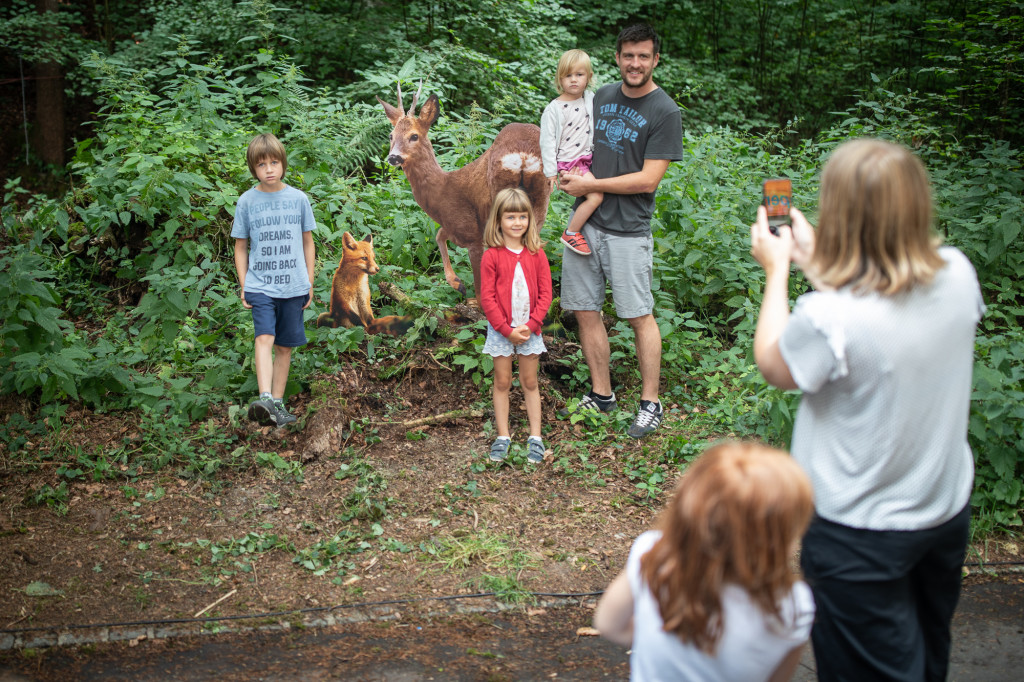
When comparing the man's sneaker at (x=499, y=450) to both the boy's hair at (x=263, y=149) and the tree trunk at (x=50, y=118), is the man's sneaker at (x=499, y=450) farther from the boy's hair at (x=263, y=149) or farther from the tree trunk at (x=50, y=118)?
the tree trunk at (x=50, y=118)

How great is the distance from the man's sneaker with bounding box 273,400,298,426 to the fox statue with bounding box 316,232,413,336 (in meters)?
0.96

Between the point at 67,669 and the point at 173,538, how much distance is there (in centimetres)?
102

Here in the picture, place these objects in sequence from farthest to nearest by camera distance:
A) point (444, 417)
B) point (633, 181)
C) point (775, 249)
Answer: point (444, 417) < point (633, 181) < point (775, 249)

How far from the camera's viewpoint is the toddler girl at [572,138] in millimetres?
5184

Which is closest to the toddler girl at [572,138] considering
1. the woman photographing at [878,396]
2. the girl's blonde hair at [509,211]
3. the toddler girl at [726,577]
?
the girl's blonde hair at [509,211]

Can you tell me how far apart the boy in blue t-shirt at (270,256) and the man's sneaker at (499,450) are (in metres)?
1.33

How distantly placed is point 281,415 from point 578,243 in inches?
86.9

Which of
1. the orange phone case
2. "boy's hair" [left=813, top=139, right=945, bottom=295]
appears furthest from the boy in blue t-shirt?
"boy's hair" [left=813, top=139, right=945, bottom=295]

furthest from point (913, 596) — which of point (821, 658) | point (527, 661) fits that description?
point (527, 661)

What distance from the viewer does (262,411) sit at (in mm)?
5086

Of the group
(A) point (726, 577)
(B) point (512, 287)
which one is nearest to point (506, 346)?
(B) point (512, 287)

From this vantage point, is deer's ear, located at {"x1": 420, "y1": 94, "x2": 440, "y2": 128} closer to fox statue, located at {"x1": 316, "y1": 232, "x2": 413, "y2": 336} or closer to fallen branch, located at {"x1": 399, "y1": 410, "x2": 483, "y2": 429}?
fox statue, located at {"x1": 316, "y1": 232, "x2": 413, "y2": 336}

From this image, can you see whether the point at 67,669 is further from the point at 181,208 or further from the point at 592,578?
the point at 181,208

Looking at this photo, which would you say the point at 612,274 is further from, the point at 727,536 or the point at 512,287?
the point at 727,536
